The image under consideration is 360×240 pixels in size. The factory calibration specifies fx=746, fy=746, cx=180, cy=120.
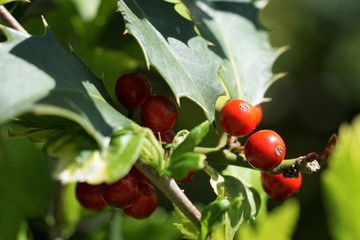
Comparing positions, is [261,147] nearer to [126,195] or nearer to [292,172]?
[292,172]

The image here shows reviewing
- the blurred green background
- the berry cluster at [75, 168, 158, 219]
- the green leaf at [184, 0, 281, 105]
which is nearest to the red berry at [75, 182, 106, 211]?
the berry cluster at [75, 168, 158, 219]

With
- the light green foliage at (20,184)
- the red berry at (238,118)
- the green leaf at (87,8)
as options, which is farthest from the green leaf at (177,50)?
the green leaf at (87,8)

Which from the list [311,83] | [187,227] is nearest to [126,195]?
[187,227]

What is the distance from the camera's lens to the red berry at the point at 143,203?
124cm

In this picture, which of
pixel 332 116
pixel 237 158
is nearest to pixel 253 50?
pixel 237 158

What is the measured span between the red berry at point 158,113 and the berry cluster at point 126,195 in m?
0.08

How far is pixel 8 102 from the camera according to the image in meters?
0.85

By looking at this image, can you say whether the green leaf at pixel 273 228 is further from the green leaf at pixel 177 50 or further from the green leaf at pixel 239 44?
the green leaf at pixel 239 44

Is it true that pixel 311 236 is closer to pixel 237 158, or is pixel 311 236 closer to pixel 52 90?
pixel 237 158

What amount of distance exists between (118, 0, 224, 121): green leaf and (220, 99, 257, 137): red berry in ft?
0.13

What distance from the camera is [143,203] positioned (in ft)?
4.11

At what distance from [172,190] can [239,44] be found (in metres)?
0.56

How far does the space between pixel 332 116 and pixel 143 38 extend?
295 centimetres

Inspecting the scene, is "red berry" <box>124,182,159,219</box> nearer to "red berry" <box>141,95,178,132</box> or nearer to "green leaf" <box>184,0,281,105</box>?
"red berry" <box>141,95,178,132</box>
